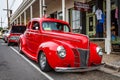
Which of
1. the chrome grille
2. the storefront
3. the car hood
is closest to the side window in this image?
the car hood

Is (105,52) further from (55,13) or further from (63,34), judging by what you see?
(55,13)

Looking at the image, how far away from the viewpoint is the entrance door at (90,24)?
68.7 feet

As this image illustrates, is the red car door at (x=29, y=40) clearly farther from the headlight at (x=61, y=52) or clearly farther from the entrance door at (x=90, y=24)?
the entrance door at (x=90, y=24)

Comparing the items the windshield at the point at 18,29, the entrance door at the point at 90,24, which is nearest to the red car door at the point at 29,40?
the entrance door at the point at 90,24

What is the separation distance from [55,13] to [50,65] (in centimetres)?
2182

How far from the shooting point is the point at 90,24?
21766mm

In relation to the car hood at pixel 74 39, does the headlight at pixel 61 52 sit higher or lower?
lower

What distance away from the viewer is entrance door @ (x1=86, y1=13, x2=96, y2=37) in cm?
2095

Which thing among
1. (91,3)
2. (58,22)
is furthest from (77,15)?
(58,22)

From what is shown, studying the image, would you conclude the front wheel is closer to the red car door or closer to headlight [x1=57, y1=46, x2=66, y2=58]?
headlight [x1=57, y1=46, x2=66, y2=58]

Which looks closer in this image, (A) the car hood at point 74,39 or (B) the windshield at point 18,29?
(A) the car hood at point 74,39

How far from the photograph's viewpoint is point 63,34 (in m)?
10.1

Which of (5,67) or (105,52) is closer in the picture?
(5,67)

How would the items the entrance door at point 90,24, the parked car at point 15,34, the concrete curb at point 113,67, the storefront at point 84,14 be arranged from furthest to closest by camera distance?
the parked car at point 15,34 → the entrance door at point 90,24 → the storefront at point 84,14 → the concrete curb at point 113,67
